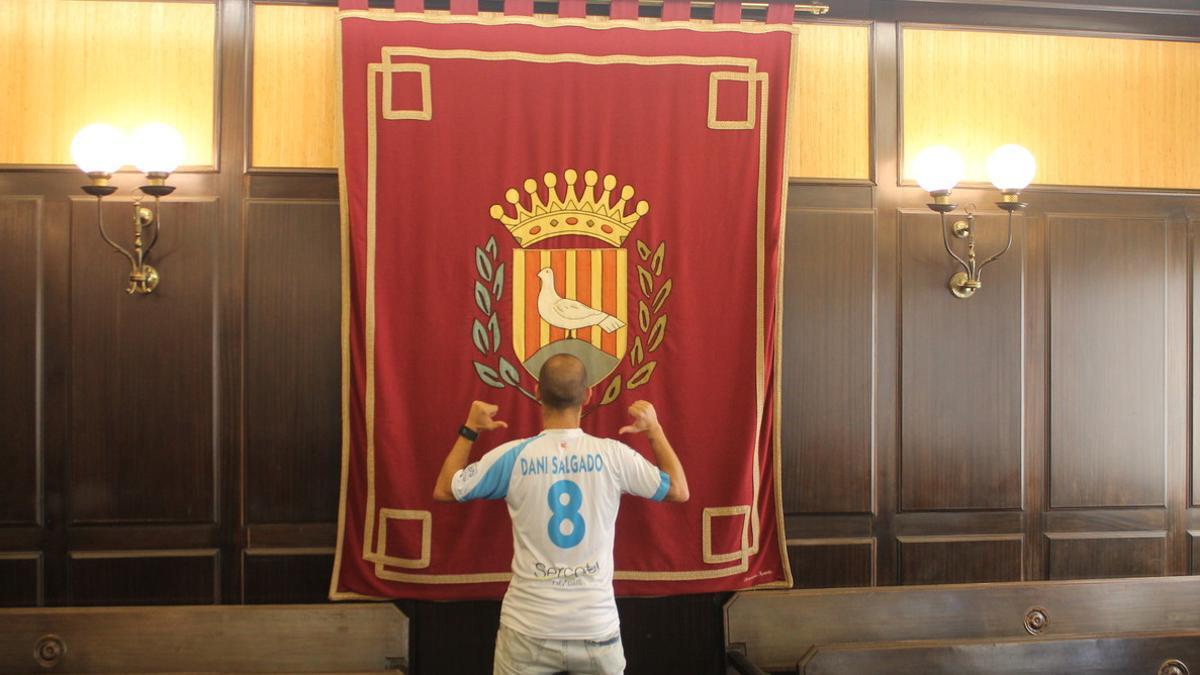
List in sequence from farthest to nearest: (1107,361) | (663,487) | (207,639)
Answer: (1107,361), (207,639), (663,487)

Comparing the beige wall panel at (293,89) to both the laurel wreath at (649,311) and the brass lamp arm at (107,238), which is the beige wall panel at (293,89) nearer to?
the brass lamp arm at (107,238)

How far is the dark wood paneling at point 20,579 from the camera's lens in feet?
11.6

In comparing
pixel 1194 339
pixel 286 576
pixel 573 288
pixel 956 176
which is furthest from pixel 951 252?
pixel 286 576

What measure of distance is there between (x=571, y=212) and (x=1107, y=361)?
2406 millimetres

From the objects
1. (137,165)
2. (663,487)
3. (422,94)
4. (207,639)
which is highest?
(422,94)

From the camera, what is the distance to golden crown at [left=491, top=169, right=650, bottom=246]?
3.56 m

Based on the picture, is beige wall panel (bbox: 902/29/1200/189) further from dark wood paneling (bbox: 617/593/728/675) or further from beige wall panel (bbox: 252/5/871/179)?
dark wood paneling (bbox: 617/593/728/675)

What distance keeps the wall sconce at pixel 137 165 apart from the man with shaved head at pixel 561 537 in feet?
5.66

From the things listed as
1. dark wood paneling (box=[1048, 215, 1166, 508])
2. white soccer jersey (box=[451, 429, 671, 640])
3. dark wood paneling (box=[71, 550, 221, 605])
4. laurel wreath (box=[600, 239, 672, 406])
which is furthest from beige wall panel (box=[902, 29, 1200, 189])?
dark wood paneling (box=[71, 550, 221, 605])

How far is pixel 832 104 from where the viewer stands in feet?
12.7

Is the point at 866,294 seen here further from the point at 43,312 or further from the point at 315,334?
the point at 43,312

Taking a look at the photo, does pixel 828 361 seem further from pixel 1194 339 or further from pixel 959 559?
pixel 1194 339

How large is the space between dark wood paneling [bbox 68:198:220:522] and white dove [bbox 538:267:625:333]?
1.29 m

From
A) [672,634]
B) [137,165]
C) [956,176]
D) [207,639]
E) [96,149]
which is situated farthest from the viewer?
[956,176]
